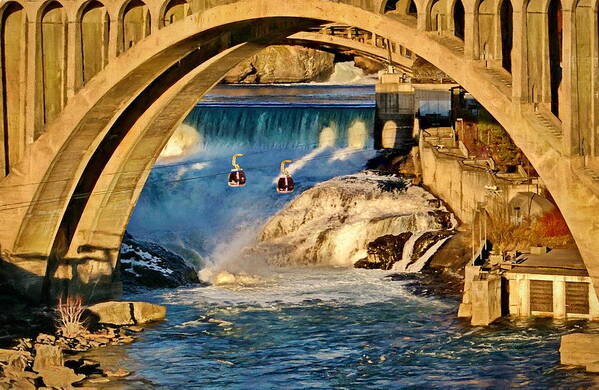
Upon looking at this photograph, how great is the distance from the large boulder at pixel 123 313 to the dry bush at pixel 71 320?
1.84 feet

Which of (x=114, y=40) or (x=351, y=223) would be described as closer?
(x=114, y=40)

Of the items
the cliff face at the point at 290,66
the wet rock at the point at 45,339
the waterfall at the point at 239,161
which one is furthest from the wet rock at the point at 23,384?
the cliff face at the point at 290,66

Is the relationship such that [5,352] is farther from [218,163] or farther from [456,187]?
[218,163]

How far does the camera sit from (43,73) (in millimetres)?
51906

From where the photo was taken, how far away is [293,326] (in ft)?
172

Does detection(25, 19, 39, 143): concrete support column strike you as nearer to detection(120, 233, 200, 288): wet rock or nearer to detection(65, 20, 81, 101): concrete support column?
detection(65, 20, 81, 101): concrete support column

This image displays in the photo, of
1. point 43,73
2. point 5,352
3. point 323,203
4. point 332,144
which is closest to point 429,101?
point 332,144

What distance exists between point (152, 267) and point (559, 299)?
20.3 meters

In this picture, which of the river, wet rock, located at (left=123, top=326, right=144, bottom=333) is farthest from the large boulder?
the river

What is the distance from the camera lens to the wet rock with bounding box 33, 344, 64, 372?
44094 mm

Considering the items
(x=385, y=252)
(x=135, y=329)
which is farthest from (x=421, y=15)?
(x=385, y=252)

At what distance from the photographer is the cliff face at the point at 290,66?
120688 mm

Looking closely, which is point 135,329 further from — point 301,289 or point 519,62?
point 519,62

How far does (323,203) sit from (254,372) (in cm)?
2701
